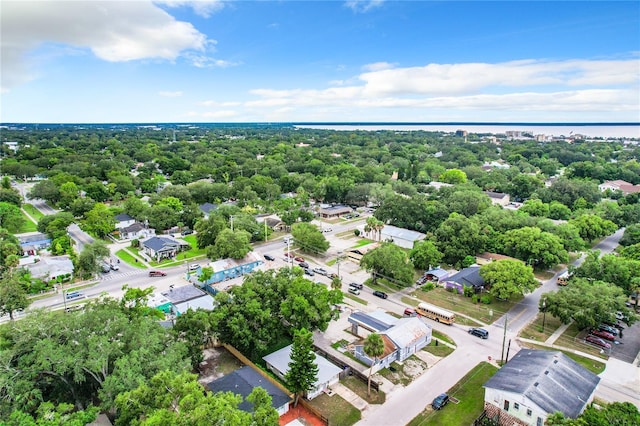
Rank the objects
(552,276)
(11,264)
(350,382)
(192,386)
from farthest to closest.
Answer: (552,276) < (11,264) < (350,382) < (192,386)

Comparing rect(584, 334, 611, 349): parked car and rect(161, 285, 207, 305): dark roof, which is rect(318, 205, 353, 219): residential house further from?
rect(584, 334, 611, 349): parked car

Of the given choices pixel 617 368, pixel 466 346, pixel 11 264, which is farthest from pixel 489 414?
pixel 11 264

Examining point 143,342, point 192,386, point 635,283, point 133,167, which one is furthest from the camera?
point 133,167

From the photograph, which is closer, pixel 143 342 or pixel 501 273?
pixel 143 342

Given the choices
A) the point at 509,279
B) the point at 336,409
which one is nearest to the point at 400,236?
the point at 509,279

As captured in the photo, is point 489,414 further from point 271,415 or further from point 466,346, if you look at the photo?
point 271,415

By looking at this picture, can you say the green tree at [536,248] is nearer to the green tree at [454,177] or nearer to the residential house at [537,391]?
the residential house at [537,391]

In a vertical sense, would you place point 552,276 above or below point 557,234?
below
